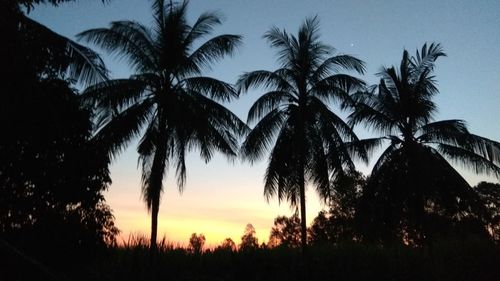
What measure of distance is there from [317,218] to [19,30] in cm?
4150

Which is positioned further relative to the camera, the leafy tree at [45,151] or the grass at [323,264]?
the grass at [323,264]

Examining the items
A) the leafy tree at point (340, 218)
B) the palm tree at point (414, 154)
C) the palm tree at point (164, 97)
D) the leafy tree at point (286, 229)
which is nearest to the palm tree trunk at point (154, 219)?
the palm tree at point (164, 97)

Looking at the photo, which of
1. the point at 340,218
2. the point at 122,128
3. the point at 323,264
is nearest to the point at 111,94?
the point at 122,128

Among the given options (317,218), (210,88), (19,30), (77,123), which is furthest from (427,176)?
(317,218)

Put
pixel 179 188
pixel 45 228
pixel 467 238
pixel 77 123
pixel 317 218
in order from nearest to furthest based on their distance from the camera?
1. pixel 45 228
2. pixel 77 123
3. pixel 179 188
4. pixel 467 238
5. pixel 317 218

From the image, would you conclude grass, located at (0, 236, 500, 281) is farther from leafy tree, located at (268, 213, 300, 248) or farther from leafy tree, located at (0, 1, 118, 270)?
leafy tree, located at (268, 213, 300, 248)

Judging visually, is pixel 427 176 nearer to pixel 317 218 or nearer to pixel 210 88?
pixel 210 88

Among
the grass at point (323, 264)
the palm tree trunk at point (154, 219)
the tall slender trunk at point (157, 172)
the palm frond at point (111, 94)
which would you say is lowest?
the grass at point (323, 264)

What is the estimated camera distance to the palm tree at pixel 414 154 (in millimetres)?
15969

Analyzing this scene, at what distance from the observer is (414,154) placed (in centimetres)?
1634

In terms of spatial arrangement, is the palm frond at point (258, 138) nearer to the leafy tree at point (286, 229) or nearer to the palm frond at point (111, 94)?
the palm frond at point (111, 94)

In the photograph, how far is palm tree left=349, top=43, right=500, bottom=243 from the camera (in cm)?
1597

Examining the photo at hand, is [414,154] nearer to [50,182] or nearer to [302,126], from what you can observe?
[302,126]

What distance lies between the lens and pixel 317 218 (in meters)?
47.9
